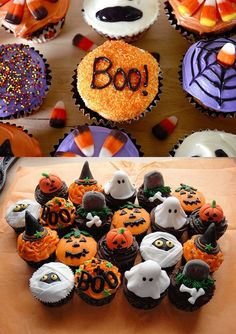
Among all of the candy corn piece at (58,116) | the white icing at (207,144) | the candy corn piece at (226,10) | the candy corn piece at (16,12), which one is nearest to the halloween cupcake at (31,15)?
the candy corn piece at (16,12)

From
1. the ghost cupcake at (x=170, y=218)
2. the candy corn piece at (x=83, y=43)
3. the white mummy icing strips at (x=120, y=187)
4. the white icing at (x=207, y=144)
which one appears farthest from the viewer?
the candy corn piece at (x=83, y=43)

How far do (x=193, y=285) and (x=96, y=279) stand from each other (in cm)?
38

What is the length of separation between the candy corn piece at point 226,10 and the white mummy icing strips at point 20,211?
62.6 inches

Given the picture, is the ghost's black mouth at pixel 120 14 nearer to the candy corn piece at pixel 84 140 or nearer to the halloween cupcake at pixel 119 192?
the candy corn piece at pixel 84 140

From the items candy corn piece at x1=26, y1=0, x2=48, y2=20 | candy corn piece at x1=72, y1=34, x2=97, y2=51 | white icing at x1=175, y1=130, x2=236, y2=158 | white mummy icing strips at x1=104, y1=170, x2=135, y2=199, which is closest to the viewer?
white mummy icing strips at x1=104, y1=170, x2=135, y2=199

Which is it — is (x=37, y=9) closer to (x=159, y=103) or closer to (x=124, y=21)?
(x=124, y=21)

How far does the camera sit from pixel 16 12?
9.83ft

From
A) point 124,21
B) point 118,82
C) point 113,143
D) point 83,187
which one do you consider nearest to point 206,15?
point 124,21

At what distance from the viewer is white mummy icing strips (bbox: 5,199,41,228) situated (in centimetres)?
225

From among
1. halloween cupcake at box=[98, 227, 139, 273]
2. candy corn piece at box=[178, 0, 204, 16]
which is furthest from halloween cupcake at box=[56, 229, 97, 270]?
candy corn piece at box=[178, 0, 204, 16]

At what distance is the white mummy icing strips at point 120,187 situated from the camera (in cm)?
223

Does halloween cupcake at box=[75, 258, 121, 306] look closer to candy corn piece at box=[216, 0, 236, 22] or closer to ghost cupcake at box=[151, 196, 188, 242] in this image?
ghost cupcake at box=[151, 196, 188, 242]

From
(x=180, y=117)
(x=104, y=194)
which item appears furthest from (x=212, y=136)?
(x=104, y=194)

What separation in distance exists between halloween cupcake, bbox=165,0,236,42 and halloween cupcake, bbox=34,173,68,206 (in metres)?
1.34
